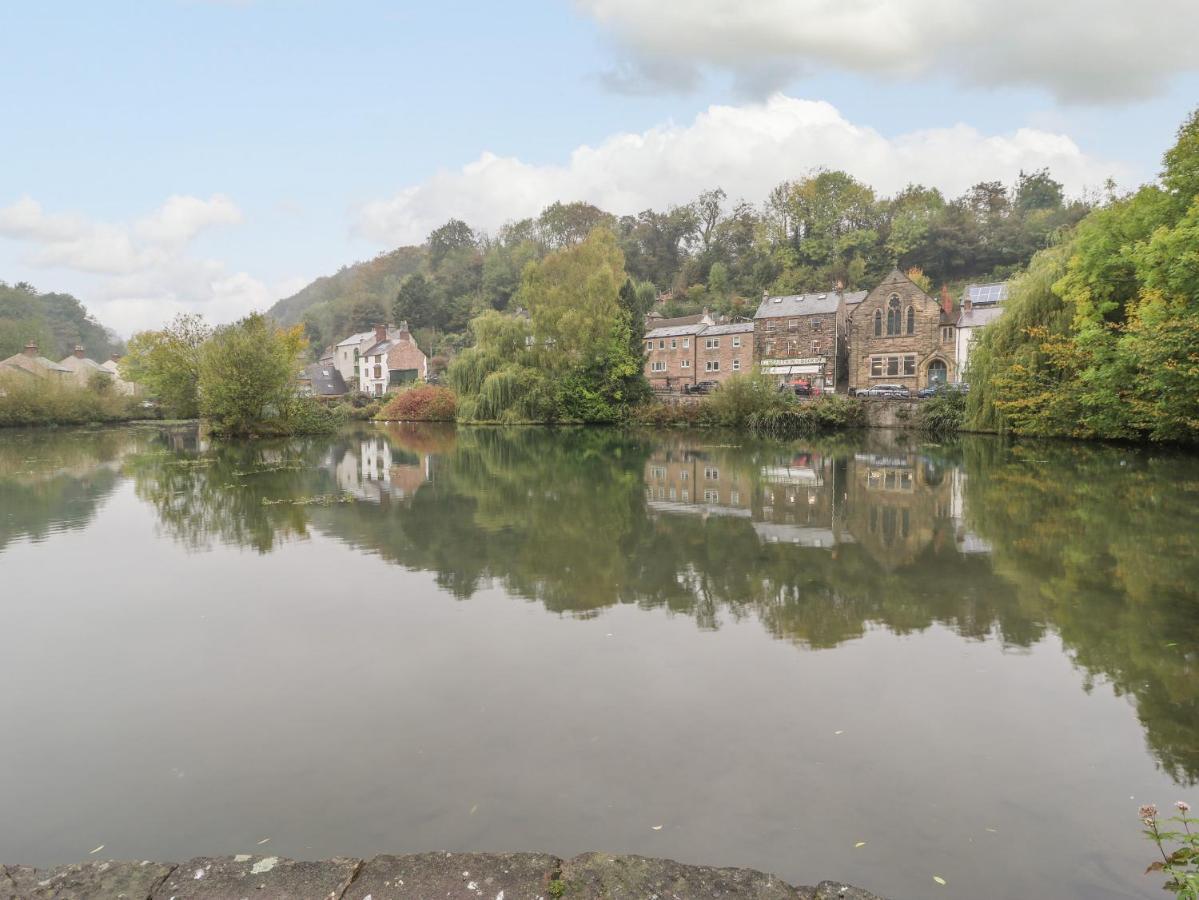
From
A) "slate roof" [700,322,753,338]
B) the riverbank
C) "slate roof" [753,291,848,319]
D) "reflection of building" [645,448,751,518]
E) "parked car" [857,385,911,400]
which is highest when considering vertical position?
"slate roof" [753,291,848,319]

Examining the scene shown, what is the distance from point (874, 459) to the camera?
2591cm

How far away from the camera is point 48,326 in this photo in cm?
10556

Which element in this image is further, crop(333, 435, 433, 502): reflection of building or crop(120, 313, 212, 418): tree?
crop(120, 313, 212, 418): tree

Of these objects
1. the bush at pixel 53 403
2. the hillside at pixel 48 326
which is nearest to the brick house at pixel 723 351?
the bush at pixel 53 403

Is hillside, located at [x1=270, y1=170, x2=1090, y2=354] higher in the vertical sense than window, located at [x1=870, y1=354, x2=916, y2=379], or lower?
higher

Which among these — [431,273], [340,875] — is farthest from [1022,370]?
[431,273]

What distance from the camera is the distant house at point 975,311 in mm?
46906

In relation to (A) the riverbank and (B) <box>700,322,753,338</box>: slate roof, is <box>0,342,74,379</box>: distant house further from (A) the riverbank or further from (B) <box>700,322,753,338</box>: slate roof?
(A) the riverbank

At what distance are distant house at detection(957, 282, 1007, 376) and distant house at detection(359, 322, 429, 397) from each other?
47.9m

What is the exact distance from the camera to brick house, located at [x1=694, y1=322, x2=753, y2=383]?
55500 millimetres

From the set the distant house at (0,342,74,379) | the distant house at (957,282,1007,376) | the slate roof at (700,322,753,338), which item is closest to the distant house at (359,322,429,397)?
the distant house at (0,342,74,379)

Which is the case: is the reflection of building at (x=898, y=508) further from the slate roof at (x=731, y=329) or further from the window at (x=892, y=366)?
the slate roof at (x=731, y=329)

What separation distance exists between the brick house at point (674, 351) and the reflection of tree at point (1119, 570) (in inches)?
1531

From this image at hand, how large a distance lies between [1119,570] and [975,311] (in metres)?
44.5
